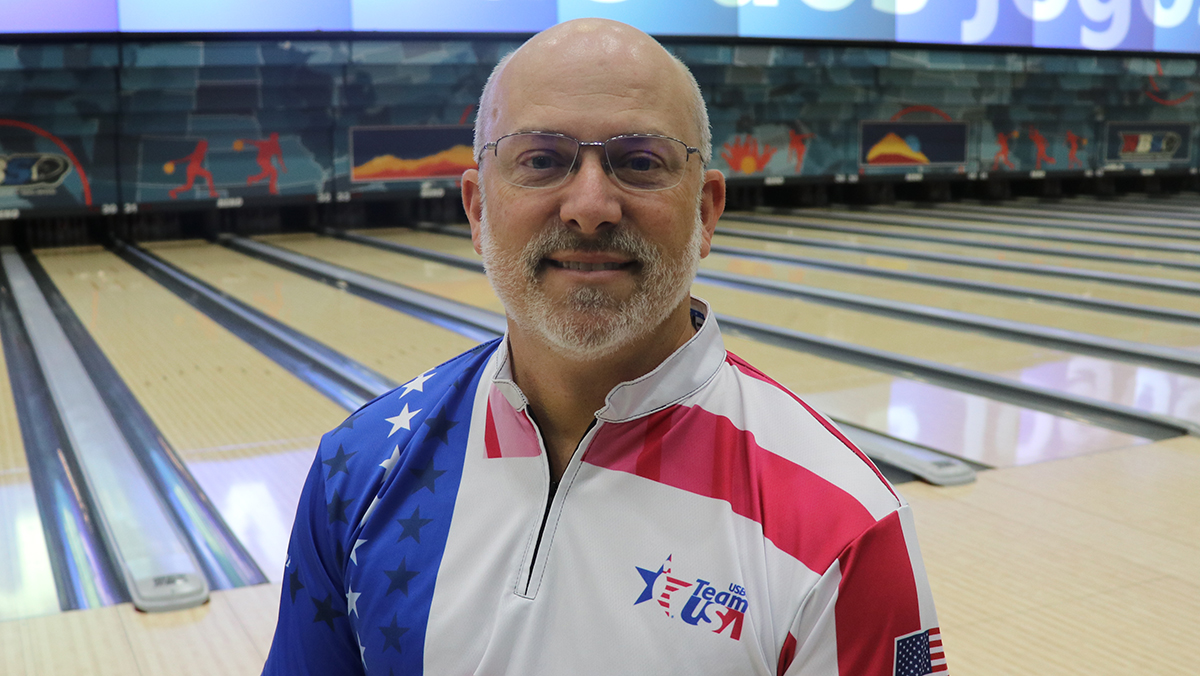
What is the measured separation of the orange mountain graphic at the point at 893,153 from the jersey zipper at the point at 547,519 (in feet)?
28.9

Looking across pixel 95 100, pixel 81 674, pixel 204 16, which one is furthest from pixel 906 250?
pixel 81 674

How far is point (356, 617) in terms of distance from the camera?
98 centimetres

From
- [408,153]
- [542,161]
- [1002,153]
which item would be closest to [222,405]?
[542,161]

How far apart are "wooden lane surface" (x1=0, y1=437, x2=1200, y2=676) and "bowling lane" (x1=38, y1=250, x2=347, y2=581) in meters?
0.28

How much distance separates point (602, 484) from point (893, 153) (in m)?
8.98

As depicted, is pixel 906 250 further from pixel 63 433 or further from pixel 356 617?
pixel 356 617

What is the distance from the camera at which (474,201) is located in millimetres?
1090

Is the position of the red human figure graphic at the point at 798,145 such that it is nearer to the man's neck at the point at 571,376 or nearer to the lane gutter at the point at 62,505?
the lane gutter at the point at 62,505

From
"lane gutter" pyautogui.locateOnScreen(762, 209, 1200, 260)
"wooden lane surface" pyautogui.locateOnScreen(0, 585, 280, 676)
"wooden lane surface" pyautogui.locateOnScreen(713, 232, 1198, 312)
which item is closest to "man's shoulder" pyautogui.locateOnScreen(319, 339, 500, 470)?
"wooden lane surface" pyautogui.locateOnScreen(0, 585, 280, 676)

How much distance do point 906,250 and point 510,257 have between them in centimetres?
587

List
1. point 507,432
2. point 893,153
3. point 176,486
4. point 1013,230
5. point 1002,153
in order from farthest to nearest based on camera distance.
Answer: point 1002,153 < point 893,153 < point 1013,230 < point 176,486 < point 507,432

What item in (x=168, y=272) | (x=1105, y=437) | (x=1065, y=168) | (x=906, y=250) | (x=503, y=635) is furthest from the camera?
(x=1065, y=168)

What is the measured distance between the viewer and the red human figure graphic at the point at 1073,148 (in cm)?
1020

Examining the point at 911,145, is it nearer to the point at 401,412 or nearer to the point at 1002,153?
the point at 1002,153
